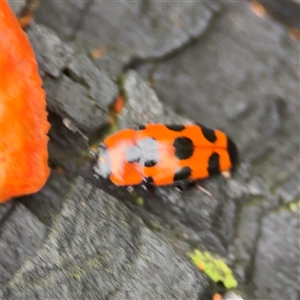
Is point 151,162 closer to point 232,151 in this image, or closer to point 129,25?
point 232,151

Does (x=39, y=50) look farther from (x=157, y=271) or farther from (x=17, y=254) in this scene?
(x=157, y=271)

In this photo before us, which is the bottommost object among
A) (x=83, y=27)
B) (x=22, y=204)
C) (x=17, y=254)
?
(x=17, y=254)

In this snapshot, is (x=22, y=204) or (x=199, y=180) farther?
(x=199, y=180)

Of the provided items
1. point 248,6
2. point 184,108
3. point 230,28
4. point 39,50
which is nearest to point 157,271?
point 184,108

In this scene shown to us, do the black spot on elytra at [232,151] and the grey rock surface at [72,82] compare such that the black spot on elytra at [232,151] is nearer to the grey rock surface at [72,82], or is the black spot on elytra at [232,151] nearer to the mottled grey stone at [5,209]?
the grey rock surface at [72,82]

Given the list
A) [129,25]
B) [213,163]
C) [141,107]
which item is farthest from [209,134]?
[129,25]

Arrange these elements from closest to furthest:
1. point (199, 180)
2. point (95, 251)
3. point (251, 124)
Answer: point (95, 251) < point (199, 180) < point (251, 124)
